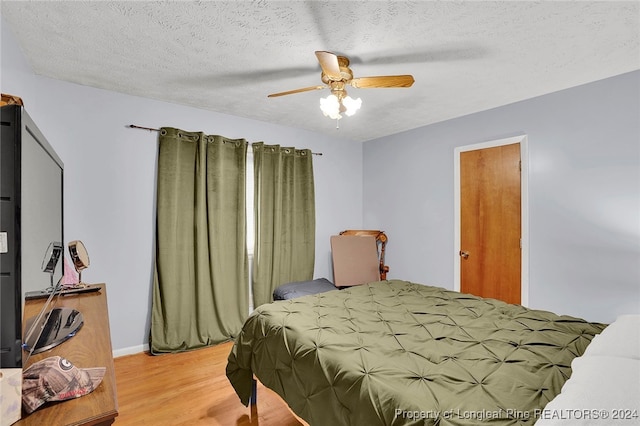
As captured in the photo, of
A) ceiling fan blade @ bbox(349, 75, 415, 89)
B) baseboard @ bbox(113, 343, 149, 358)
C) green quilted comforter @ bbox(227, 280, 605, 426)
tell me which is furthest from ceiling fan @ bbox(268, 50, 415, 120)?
baseboard @ bbox(113, 343, 149, 358)

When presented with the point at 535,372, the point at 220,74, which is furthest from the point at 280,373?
the point at 220,74

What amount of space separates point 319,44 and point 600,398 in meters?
2.11

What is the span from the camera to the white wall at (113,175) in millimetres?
2643

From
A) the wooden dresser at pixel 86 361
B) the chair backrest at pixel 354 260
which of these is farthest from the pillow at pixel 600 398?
the chair backrest at pixel 354 260

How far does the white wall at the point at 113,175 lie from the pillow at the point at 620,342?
11.1ft

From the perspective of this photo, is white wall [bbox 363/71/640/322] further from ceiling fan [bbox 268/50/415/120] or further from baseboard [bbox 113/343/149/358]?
baseboard [bbox 113/343/149/358]

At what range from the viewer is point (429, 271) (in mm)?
3801

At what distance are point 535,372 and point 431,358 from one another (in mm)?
409

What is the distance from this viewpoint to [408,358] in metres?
1.41

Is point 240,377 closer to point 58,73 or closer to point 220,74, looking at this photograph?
point 220,74

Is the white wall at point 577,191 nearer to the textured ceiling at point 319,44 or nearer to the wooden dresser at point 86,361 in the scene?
the textured ceiling at point 319,44

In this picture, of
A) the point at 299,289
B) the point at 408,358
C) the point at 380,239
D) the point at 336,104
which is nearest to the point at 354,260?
the point at 380,239

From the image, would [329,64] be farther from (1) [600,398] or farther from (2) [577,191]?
(2) [577,191]

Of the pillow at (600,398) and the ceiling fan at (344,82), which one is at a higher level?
the ceiling fan at (344,82)
